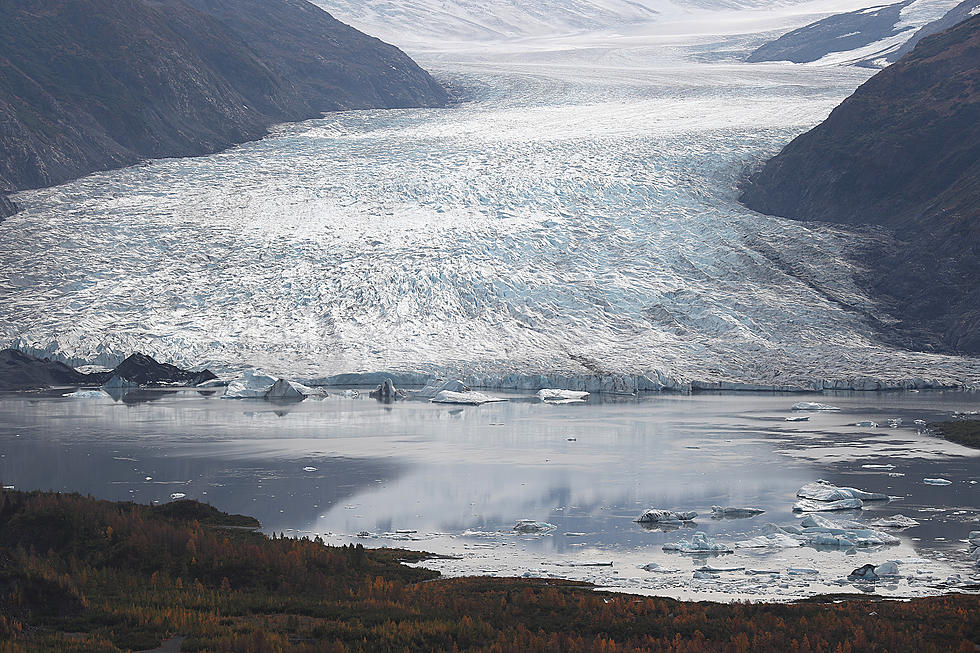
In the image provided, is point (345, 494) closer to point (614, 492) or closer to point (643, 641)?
point (614, 492)

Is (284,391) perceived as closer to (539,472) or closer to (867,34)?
(539,472)

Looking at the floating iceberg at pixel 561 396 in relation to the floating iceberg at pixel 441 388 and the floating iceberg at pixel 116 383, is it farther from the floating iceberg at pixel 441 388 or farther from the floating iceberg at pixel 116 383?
the floating iceberg at pixel 116 383

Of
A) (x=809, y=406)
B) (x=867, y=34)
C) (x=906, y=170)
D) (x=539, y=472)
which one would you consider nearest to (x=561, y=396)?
(x=809, y=406)

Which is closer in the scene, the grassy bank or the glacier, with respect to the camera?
the grassy bank

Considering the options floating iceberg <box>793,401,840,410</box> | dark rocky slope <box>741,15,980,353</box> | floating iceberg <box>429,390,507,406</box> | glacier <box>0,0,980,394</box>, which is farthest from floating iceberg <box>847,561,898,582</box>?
dark rocky slope <box>741,15,980,353</box>

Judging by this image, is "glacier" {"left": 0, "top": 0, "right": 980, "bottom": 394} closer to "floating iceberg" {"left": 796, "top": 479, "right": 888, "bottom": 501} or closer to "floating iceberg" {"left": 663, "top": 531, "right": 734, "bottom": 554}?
"floating iceberg" {"left": 796, "top": 479, "right": 888, "bottom": 501}
